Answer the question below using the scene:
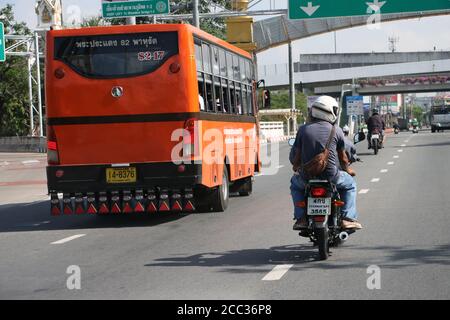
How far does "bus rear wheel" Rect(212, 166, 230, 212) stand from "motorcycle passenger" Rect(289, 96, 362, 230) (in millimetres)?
5493

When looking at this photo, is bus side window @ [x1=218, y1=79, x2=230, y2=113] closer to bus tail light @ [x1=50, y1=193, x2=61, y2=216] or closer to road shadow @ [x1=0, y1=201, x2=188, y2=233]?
road shadow @ [x1=0, y1=201, x2=188, y2=233]

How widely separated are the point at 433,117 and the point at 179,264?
6955 cm

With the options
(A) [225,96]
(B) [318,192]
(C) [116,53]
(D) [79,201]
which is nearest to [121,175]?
(D) [79,201]

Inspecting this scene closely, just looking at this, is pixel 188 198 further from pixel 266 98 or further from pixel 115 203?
pixel 266 98

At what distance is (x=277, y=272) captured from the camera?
9.19 metres

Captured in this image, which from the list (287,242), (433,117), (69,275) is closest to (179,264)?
(69,275)

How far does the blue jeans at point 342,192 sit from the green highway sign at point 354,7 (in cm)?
2240

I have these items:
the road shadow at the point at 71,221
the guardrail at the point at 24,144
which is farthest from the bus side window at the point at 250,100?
the guardrail at the point at 24,144

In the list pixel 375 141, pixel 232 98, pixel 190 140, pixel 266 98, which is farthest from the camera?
pixel 375 141

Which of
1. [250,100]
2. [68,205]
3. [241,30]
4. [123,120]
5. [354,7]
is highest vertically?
[354,7]

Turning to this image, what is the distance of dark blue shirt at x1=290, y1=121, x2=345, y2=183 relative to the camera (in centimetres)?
1007

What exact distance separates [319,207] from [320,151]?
2.15 feet

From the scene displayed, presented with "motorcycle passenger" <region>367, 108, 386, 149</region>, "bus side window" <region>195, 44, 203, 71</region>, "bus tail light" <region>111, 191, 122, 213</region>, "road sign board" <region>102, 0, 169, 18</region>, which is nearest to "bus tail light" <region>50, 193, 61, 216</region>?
"bus tail light" <region>111, 191, 122, 213</region>
